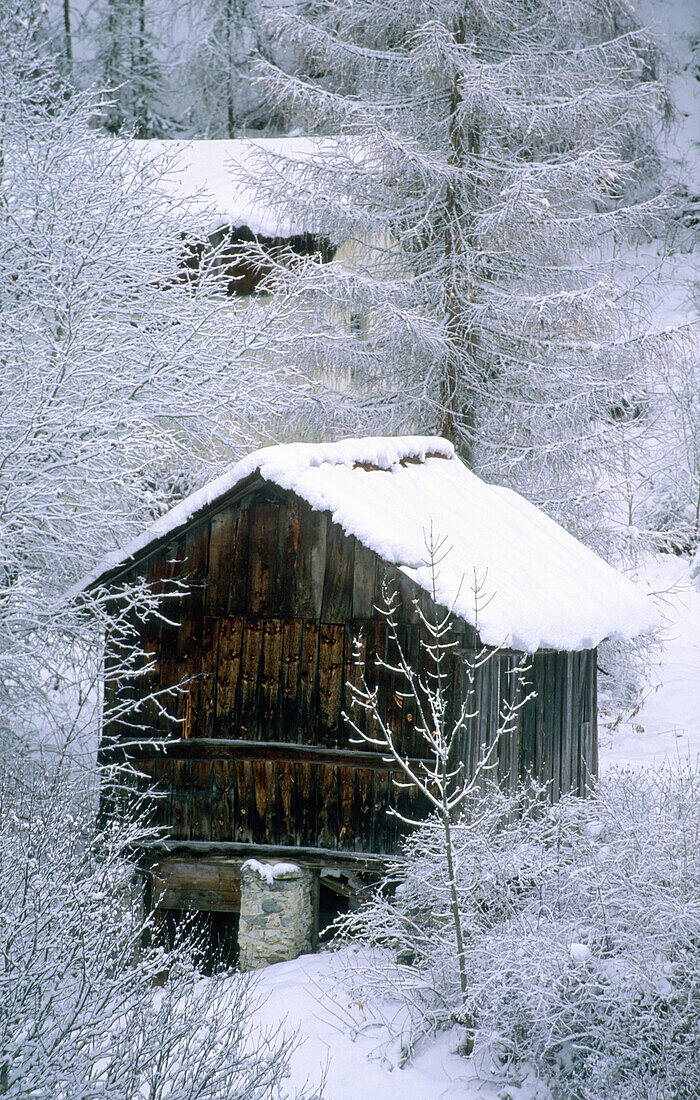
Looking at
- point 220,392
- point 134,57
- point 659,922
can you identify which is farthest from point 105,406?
point 134,57

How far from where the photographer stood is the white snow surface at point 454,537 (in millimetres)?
7516

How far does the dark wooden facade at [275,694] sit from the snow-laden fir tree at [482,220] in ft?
15.1

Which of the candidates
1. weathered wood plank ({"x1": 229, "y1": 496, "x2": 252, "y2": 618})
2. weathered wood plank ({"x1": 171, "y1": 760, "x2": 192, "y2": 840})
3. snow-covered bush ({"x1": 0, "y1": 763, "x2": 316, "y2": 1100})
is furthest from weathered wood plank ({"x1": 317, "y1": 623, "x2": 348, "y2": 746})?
snow-covered bush ({"x1": 0, "y1": 763, "x2": 316, "y2": 1100})

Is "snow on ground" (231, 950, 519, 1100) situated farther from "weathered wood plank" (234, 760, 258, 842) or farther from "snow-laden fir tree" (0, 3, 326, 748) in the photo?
"snow-laden fir tree" (0, 3, 326, 748)

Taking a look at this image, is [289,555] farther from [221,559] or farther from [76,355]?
[76,355]

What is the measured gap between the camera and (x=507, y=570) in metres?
8.40

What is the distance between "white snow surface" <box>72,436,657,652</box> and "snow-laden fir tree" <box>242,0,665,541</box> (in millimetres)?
2570

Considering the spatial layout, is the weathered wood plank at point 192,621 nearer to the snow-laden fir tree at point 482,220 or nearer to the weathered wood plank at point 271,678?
the weathered wood plank at point 271,678

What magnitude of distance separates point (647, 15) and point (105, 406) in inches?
1295

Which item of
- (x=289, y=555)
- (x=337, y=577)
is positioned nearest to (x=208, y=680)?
(x=289, y=555)

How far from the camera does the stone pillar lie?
8.66 meters

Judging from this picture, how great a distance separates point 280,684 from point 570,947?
350cm

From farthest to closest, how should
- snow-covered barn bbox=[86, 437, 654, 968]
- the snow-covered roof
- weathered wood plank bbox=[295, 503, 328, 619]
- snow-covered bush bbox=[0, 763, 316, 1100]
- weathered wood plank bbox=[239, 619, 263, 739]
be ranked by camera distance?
the snow-covered roof, weathered wood plank bbox=[239, 619, 263, 739], weathered wood plank bbox=[295, 503, 328, 619], snow-covered barn bbox=[86, 437, 654, 968], snow-covered bush bbox=[0, 763, 316, 1100]

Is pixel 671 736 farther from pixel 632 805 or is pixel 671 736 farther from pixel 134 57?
pixel 134 57
